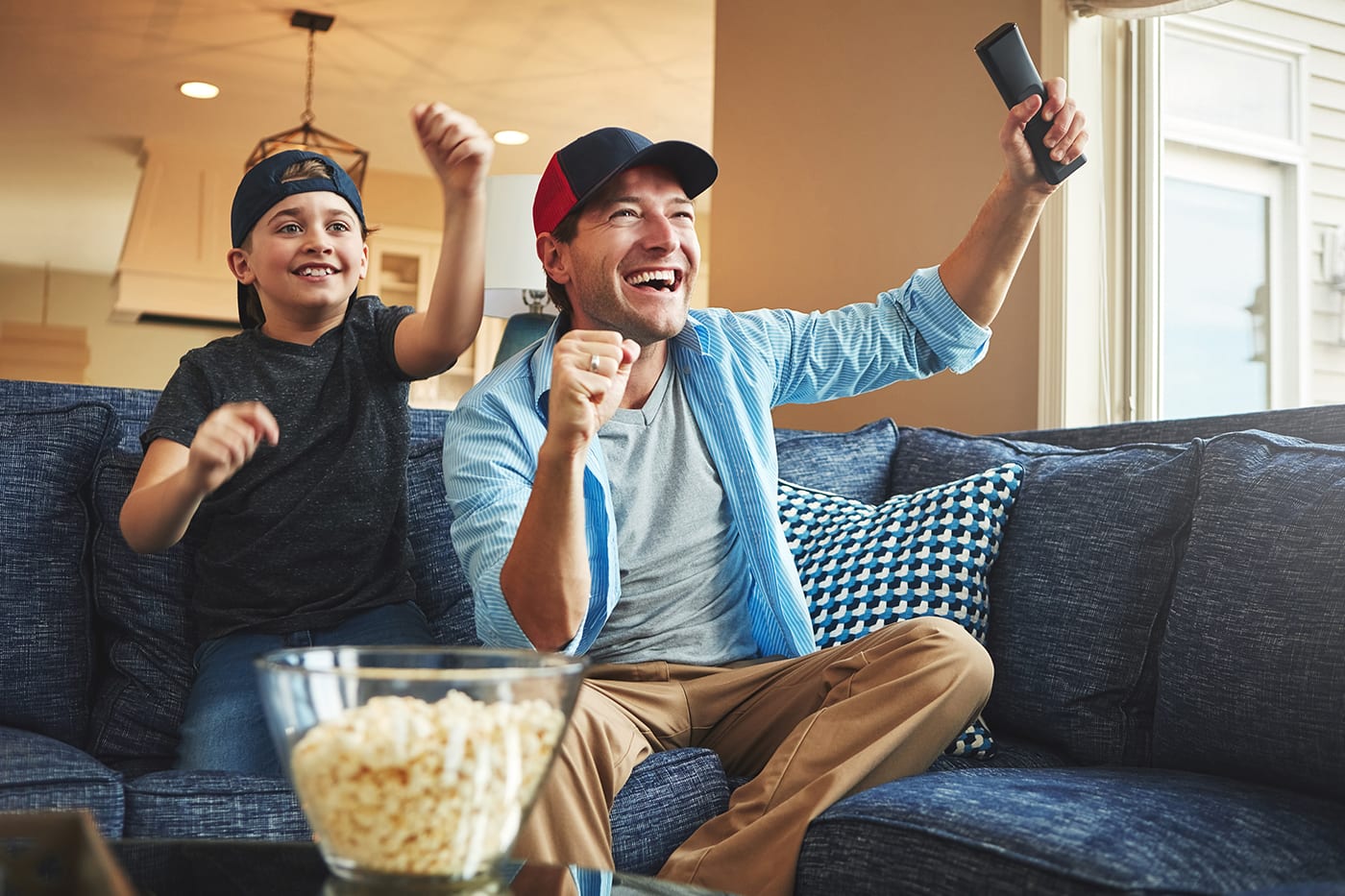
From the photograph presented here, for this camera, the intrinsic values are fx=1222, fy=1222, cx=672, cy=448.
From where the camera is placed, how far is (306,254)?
1.74 m

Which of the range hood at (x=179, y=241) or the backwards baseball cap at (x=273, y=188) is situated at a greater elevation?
the range hood at (x=179, y=241)

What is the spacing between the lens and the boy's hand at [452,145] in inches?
58.4

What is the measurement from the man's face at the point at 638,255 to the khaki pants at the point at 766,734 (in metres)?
0.48

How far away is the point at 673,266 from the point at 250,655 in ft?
2.51

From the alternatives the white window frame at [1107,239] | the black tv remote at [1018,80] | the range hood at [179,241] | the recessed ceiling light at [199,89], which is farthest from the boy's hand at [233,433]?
the range hood at [179,241]

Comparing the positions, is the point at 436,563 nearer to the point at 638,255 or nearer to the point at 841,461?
the point at 638,255

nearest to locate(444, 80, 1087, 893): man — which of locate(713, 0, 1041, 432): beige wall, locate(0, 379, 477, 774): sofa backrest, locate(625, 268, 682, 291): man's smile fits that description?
locate(625, 268, 682, 291): man's smile

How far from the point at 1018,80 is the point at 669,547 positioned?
781mm

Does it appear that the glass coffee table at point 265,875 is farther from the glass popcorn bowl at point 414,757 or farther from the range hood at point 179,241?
the range hood at point 179,241

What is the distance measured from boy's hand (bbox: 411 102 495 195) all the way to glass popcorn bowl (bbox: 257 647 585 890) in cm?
90

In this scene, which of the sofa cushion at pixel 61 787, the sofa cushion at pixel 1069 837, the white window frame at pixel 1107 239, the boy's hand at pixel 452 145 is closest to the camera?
the sofa cushion at pixel 1069 837

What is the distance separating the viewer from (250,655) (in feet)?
5.23

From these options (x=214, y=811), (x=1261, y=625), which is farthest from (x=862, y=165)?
(x=214, y=811)

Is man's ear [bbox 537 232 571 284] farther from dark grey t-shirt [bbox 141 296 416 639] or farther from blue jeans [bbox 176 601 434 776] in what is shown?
blue jeans [bbox 176 601 434 776]
